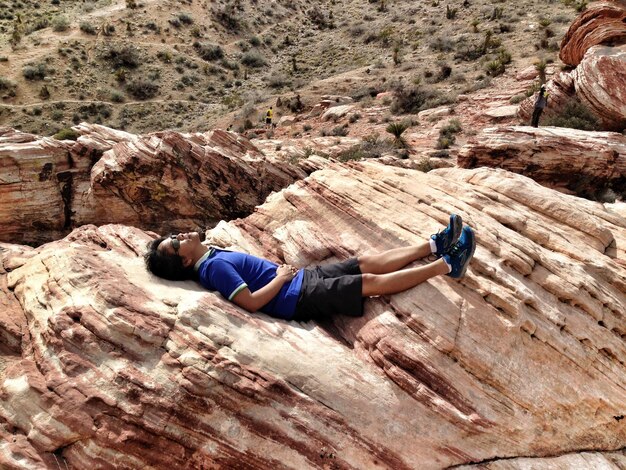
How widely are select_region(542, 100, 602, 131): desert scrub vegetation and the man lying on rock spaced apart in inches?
446

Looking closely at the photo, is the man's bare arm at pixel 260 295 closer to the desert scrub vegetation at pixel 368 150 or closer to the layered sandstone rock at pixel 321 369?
the layered sandstone rock at pixel 321 369

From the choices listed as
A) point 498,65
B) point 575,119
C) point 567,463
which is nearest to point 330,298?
point 567,463

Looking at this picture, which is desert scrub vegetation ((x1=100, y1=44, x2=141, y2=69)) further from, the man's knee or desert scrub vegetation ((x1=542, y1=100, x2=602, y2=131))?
the man's knee

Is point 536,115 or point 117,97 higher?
point 536,115

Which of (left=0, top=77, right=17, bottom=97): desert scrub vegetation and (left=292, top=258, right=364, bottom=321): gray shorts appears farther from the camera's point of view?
(left=0, top=77, right=17, bottom=97): desert scrub vegetation

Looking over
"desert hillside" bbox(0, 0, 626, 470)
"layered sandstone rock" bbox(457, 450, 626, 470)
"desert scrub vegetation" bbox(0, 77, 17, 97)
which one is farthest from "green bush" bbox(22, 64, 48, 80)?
"layered sandstone rock" bbox(457, 450, 626, 470)

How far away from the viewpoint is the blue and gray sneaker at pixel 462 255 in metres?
4.83

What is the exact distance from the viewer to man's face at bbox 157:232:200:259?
16.2 feet

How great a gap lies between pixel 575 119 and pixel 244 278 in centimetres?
1317

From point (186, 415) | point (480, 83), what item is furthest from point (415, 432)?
point (480, 83)

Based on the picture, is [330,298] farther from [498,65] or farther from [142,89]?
[142,89]

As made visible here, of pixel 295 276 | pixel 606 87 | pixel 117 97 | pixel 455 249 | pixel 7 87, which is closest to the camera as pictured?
pixel 455 249

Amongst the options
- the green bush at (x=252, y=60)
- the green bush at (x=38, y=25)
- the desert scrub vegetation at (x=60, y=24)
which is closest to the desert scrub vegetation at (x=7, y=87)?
the green bush at (x=38, y=25)

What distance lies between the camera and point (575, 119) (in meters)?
13.6
